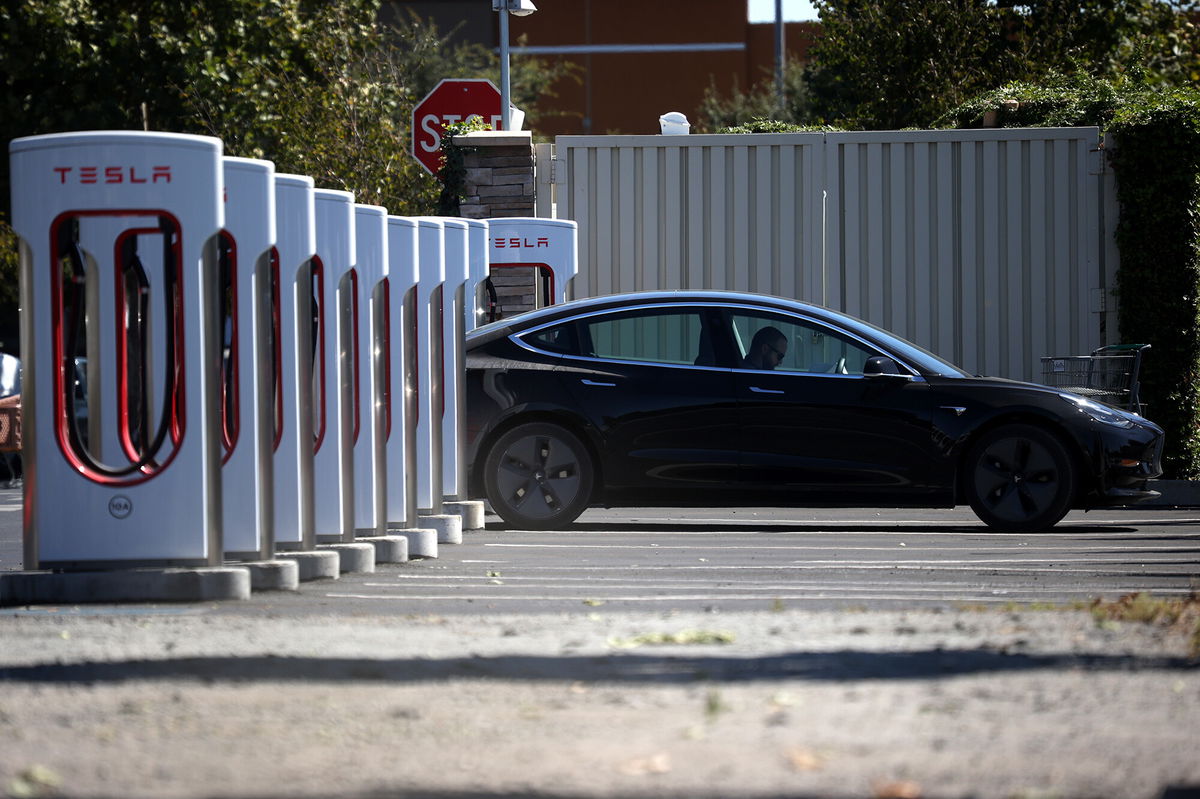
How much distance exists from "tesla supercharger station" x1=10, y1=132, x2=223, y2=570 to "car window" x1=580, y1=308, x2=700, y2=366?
4.77 meters

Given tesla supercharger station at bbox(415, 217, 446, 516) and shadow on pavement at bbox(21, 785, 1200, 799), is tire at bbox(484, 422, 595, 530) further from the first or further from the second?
shadow on pavement at bbox(21, 785, 1200, 799)

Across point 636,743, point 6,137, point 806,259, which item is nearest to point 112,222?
point 636,743

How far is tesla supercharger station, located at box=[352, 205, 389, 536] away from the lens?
1005 cm

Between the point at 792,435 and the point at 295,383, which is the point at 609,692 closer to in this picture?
the point at 295,383

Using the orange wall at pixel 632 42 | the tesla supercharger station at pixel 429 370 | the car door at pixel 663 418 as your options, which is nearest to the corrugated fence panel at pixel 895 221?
the car door at pixel 663 418

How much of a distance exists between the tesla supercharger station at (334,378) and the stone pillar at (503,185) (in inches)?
299

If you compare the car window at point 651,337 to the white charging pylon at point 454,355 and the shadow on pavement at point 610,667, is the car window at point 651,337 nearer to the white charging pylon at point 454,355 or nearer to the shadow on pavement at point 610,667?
the white charging pylon at point 454,355

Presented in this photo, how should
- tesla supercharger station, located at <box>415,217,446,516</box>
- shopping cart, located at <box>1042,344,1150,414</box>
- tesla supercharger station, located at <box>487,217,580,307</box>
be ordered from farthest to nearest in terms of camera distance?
tesla supercharger station, located at <box>487,217,580,307</box>
shopping cart, located at <box>1042,344,1150,414</box>
tesla supercharger station, located at <box>415,217,446,516</box>

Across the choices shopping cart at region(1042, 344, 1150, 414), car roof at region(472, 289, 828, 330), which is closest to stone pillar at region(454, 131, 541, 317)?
car roof at region(472, 289, 828, 330)

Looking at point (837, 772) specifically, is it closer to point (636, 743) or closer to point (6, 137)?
point (636, 743)

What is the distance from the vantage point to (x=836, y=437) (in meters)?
12.3

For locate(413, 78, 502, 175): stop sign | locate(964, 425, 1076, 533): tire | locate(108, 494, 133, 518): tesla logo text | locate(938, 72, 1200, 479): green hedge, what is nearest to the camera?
locate(108, 494, 133, 518): tesla logo text

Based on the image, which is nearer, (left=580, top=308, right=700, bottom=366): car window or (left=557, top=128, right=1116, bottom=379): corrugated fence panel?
(left=580, top=308, right=700, bottom=366): car window

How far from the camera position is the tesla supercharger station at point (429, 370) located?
11344 millimetres
